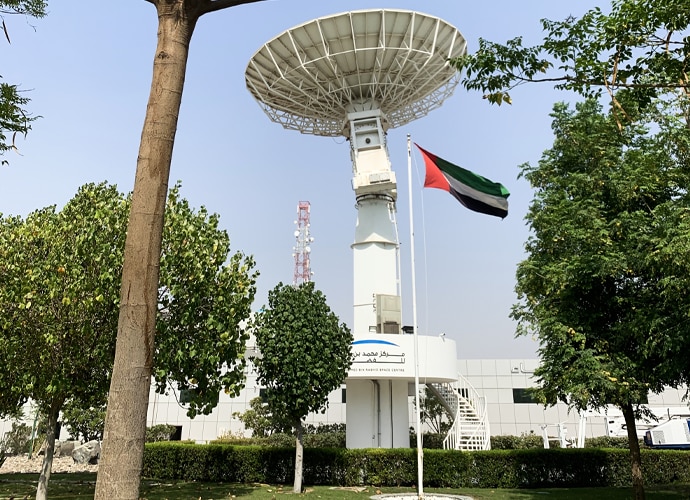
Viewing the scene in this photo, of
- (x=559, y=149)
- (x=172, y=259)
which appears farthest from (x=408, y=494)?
(x=559, y=149)

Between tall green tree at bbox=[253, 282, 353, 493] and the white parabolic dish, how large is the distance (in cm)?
1507

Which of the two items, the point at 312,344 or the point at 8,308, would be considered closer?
the point at 8,308

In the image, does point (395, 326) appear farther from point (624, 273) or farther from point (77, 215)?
point (77, 215)

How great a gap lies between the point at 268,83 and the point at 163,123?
88.0ft

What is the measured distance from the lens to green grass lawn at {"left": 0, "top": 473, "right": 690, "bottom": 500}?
16156mm

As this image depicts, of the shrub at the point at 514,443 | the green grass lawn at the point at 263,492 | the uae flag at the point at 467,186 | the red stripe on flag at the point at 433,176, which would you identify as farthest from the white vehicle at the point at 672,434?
the red stripe on flag at the point at 433,176

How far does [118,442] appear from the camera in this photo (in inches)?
170

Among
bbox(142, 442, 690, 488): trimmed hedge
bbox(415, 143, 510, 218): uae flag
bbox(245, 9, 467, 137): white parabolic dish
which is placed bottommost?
bbox(142, 442, 690, 488): trimmed hedge

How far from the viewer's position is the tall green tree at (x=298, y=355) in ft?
57.5

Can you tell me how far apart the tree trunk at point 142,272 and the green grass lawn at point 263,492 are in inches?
480

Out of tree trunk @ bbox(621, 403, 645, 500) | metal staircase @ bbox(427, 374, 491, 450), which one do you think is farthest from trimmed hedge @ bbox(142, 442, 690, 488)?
metal staircase @ bbox(427, 374, 491, 450)

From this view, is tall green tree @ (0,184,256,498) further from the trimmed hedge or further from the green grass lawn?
the trimmed hedge

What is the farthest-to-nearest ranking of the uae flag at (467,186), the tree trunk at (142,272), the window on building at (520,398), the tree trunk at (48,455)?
the window on building at (520,398) < the uae flag at (467,186) < the tree trunk at (48,455) < the tree trunk at (142,272)

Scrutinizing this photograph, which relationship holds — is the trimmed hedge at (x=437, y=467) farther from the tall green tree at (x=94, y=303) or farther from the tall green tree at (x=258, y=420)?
the tall green tree at (x=258, y=420)
